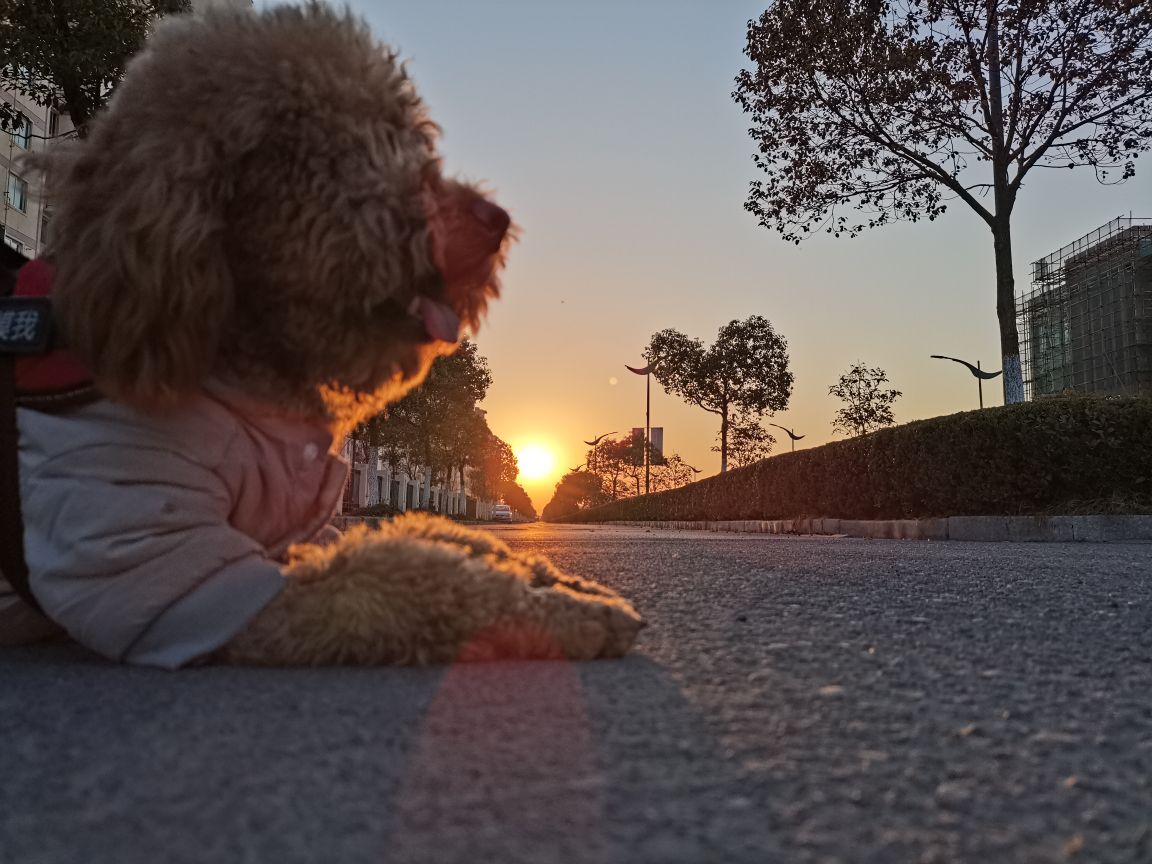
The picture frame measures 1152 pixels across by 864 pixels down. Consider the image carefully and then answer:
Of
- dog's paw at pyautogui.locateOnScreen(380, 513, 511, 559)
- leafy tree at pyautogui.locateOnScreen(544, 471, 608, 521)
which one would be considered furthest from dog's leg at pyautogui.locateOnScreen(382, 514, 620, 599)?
leafy tree at pyautogui.locateOnScreen(544, 471, 608, 521)

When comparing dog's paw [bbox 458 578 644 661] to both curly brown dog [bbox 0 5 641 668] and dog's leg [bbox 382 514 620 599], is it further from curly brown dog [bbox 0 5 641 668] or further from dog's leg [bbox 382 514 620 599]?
dog's leg [bbox 382 514 620 599]

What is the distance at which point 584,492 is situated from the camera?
3420 inches

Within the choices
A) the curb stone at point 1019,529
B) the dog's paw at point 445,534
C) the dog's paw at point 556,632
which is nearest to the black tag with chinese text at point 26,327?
the dog's paw at point 445,534

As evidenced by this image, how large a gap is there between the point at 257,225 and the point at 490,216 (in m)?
0.55

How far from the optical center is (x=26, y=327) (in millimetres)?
2045

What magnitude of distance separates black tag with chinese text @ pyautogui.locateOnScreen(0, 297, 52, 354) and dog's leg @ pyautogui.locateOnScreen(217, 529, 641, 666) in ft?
2.60

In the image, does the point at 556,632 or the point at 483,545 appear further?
the point at 483,545

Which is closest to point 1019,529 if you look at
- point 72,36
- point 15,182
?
point 72,36

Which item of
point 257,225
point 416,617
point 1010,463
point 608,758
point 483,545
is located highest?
point 1010,463

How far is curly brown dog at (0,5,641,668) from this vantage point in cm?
192

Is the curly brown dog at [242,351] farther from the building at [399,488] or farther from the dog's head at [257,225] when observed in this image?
the building at [399,488]

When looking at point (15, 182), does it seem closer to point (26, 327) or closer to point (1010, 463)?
point (1010, 463)

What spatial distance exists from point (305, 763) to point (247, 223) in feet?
4.36

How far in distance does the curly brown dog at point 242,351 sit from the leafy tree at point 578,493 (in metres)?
74.0
